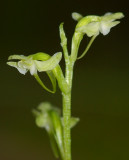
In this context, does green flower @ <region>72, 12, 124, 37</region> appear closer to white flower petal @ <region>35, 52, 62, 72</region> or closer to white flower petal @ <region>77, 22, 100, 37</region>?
white flower petal @ <region>77, 22, 100, 37</region>

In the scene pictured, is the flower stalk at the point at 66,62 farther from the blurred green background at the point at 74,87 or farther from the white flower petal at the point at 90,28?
the blurred green background at the point at 74,87

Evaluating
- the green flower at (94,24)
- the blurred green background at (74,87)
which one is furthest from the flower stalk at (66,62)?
the blurred green background at (74,87)

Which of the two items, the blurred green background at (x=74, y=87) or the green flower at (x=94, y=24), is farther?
the blurred green background at (x=74, y=87)

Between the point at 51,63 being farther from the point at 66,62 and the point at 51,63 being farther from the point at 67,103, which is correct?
the point at 67,103

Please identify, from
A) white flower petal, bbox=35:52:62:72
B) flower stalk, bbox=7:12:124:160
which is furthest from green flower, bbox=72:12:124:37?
white flower petal, bbox=35:52:62:72

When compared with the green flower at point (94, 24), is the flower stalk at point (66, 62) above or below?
below

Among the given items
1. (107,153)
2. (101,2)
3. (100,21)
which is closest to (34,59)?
(100,21)

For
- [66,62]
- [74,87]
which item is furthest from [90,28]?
[74,87]

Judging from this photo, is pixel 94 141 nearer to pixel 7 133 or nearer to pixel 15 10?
pixel 7 133

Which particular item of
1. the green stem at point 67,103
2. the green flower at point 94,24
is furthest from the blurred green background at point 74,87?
the green flower at point 94,24
